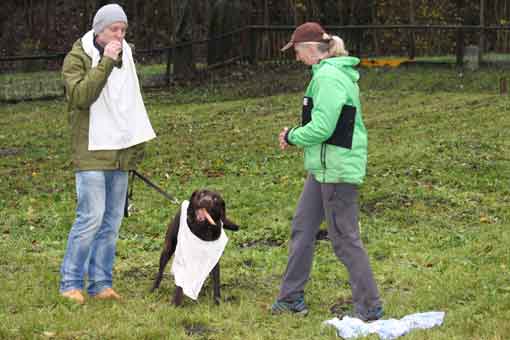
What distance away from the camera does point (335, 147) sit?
593 cm

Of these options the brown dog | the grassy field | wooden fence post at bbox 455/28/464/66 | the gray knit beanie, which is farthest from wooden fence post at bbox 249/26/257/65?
the gray knit beanie

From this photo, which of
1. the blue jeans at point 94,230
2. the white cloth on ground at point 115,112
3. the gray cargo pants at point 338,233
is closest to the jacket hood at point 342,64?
the gray cargo pants at point 338,233

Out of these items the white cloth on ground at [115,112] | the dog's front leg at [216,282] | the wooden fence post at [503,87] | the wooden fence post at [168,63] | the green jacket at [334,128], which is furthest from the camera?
the wooden fence post at [168,63]

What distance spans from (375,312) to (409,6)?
102ft

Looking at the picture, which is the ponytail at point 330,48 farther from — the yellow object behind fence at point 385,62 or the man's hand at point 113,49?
the yellow object behind fence at point 385,62

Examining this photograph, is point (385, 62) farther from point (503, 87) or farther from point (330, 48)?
point (330, 48)

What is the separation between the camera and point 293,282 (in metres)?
6.41

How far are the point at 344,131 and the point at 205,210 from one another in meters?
1.12

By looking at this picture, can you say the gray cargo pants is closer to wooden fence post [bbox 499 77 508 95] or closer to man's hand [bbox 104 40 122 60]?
man's hand [bbox 104 40 122 60]

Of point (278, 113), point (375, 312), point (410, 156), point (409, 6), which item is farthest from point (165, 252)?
point (409, 6)

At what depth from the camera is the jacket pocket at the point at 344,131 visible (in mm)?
5910

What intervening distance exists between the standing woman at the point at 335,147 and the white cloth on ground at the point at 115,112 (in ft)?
3.46

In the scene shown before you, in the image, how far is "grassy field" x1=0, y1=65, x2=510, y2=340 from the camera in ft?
20.1

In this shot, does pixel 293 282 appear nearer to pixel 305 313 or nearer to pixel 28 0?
pixel 305 313
